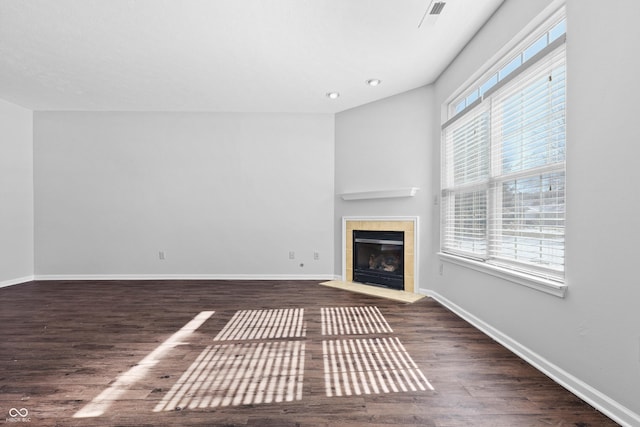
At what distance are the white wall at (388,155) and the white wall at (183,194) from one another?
0.94 feet

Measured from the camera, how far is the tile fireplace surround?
3828 mm

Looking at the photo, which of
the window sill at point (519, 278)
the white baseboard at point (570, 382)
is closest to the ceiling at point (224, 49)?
the window sill at point (519, 278)

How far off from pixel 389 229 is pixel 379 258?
522 millimetres

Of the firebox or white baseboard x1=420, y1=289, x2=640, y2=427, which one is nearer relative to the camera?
white baseboard x1=420, y1=289, x2=640, y2=427

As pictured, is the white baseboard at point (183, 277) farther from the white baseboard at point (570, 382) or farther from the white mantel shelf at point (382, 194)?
the white baseboard at point (570, 382)

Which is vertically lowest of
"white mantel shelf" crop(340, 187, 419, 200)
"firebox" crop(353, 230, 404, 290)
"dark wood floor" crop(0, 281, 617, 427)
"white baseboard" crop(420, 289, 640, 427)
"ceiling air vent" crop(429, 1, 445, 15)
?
"dark wood floor" crop(0, 281, 617, 427)

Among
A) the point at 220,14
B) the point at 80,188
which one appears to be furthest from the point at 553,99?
the point at 80,188

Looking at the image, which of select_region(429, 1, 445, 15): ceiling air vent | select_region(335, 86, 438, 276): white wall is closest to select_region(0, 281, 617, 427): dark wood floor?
select_region(335, 86, 438, 276): white wall

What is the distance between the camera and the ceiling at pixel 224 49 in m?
2.34

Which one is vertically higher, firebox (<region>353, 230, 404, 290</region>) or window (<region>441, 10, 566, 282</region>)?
window (<region>441, 10, 566, 282</region>)

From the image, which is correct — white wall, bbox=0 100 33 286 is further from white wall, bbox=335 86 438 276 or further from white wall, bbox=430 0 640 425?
white wall, bbox=430 0 640 425

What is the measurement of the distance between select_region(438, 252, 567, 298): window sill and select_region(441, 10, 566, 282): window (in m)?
0.07

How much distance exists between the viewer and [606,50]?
4.85ft

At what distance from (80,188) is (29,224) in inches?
36.9
